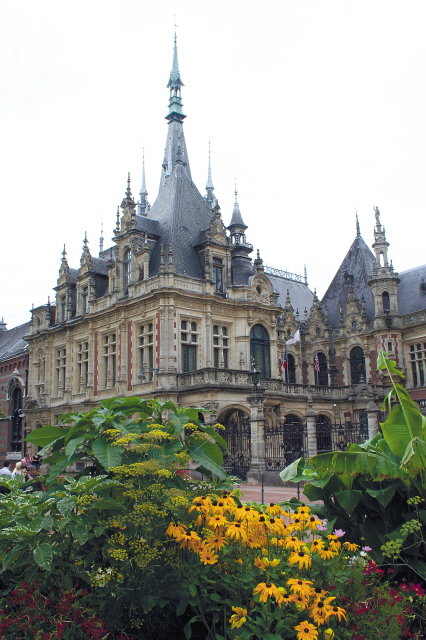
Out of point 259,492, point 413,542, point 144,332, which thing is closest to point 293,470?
point 413,542

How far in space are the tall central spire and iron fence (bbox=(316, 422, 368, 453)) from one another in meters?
22.9

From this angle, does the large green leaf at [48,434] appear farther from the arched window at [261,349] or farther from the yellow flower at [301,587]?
the arched window at [261,349]

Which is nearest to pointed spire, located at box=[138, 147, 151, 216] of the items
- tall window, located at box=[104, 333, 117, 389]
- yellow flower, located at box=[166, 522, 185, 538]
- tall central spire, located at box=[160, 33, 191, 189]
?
tall central spire, located at box=[160, 33, 191, 189]

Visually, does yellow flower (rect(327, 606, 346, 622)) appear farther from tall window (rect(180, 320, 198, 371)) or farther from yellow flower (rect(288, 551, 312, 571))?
tall window (rect(180, 320, 198, 371))

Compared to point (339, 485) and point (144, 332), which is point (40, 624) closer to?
point (339, 485)

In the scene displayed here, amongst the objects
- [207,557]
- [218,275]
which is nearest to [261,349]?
[218,275]

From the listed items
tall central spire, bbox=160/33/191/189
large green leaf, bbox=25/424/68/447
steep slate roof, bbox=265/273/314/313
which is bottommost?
large green leaf, bbox=25/424/68/447

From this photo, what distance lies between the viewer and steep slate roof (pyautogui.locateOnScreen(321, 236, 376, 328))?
43375mm

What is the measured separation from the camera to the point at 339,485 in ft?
21.2

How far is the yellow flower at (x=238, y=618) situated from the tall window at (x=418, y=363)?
34619mm

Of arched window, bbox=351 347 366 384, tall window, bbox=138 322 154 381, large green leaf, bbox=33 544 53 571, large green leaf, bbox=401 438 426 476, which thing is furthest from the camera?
arched window, bbox=351 347 366 384

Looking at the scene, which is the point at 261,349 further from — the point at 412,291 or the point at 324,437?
the point at 412,291

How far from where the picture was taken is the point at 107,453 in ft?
17.7

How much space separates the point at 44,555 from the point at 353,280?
139 feet
